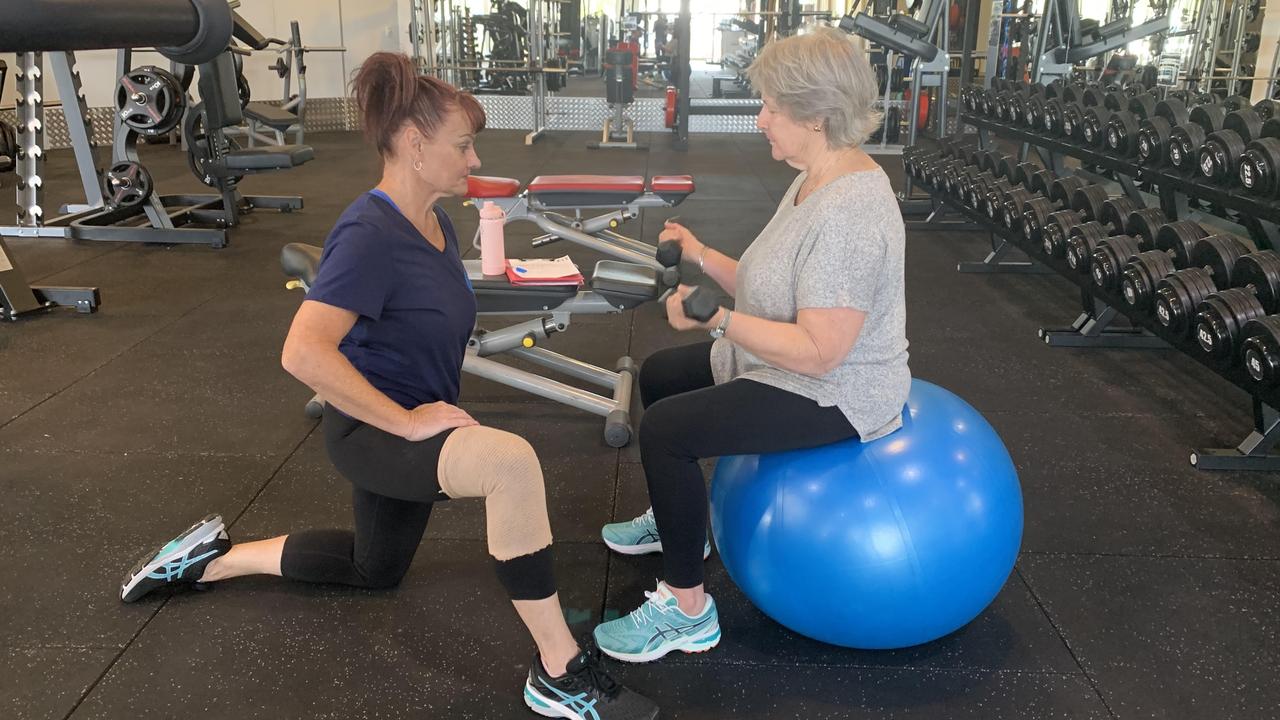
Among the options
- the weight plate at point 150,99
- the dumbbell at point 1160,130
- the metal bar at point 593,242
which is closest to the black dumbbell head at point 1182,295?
the dumbbell at point 1160,130

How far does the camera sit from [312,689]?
1.67 metres

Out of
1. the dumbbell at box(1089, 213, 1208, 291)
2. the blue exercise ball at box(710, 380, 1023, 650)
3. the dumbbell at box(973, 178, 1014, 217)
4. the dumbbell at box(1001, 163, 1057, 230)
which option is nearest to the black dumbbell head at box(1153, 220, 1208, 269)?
the dumbbell at box(1089, 213, 1208, 291)

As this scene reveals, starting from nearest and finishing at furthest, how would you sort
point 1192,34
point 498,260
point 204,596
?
point 204,596
point 498,260
point 1192,34

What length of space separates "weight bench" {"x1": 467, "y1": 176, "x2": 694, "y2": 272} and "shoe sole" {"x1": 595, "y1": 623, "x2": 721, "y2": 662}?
85.7 inches

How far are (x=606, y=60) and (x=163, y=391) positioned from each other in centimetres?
636

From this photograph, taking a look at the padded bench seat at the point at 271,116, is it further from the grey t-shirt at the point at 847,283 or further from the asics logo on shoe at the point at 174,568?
the grey t-shirt at the point at 847,283

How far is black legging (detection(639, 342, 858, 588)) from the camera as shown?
163 centimetres

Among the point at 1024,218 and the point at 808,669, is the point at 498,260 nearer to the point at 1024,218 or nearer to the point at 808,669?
the point at 808,669

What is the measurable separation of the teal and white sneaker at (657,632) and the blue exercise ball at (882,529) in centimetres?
13

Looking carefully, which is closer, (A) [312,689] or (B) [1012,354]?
(A) [312,689]

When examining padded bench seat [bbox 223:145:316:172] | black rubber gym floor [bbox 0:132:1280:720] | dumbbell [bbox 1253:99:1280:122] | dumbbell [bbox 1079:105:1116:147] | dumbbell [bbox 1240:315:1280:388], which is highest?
dumbbell [bbox 1253:99:1280:122]

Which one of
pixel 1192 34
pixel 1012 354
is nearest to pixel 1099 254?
pixel 1012 354

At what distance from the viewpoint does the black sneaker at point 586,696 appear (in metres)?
1.57

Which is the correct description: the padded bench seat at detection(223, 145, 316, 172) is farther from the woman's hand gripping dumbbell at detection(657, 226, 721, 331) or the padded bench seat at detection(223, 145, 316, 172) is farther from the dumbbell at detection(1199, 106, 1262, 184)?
the dumbbell at detection(1199, 106, 1262, 184)
